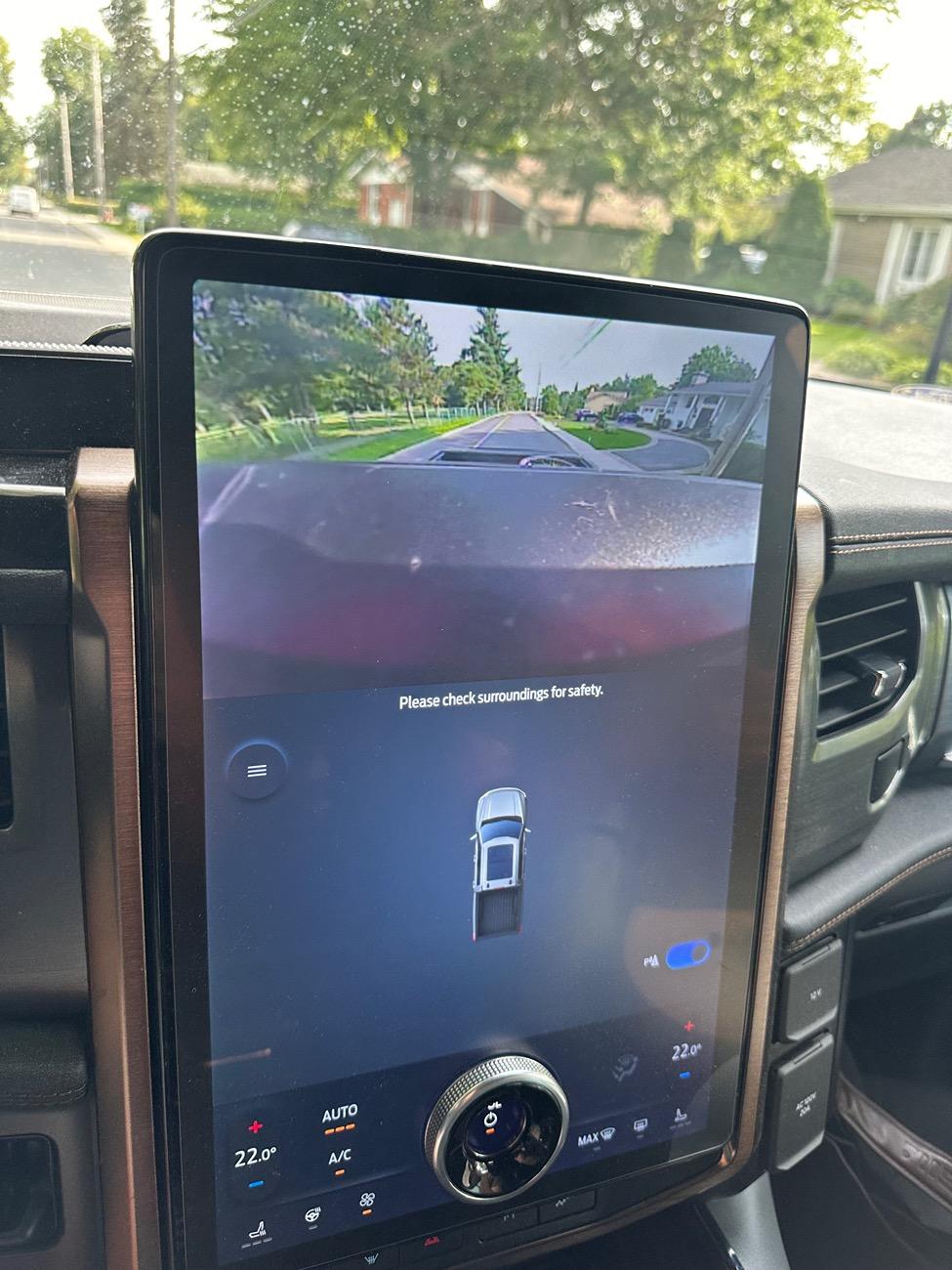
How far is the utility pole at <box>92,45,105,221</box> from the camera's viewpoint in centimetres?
106

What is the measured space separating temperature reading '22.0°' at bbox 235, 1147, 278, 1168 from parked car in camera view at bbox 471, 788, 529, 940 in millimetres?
269

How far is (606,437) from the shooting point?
901 mm

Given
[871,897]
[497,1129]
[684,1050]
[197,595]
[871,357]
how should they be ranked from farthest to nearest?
[871,357], [871,897], [684,1050], [497,1129], [197,595]

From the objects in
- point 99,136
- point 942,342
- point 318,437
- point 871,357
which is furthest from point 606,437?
point 942,342

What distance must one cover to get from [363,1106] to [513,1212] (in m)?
0.22

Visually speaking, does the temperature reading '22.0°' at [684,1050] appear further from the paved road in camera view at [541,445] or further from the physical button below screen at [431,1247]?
the paved road in camera view at [541,445]

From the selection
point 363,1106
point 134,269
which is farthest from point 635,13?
point 363,1106

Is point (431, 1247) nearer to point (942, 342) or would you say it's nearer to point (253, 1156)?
point (253, 1156)

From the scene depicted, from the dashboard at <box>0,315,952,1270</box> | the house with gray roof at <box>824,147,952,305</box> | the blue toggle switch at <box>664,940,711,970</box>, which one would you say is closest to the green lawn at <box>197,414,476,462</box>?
the dashboard at <box>0,315,952,1270</box>

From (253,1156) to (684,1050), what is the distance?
472 mm

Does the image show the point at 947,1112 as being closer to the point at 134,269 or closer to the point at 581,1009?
the point at 581,1009

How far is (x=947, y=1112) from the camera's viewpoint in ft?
5.47

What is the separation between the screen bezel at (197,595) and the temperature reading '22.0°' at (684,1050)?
102 mm

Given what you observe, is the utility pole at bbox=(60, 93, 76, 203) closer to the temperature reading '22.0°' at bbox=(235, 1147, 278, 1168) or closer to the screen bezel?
the screen bezel
